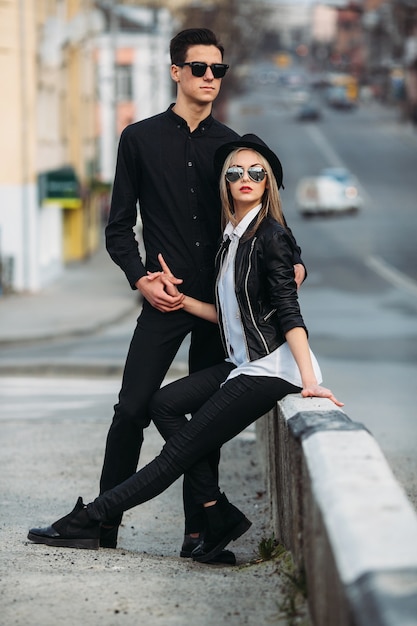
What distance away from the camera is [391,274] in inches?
1538

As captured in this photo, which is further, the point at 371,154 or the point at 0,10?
the point at 371,154

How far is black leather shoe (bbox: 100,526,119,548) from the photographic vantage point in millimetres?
6047

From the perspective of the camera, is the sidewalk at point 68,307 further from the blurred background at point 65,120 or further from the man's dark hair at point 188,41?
the man's dark hair at point 188,41

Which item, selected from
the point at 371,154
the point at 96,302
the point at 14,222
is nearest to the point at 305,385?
the point at 96,302

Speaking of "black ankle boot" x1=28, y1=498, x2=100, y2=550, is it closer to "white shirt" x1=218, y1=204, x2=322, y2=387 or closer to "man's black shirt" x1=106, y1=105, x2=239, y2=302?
"white shirt" x1=218, y1=204, x2=322, y2=387

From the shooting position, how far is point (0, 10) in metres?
31.2

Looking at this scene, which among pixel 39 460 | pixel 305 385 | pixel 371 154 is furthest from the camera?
pixel 371 154

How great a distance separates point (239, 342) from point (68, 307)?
22.1 m

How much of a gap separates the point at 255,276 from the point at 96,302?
22.9m

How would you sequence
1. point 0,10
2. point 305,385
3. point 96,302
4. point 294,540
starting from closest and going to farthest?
point 294,540 < point 305,385 < point 96,302 < point 0,10

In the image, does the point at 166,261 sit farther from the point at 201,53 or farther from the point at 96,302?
the point at 96,302

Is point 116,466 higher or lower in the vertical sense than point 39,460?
higher

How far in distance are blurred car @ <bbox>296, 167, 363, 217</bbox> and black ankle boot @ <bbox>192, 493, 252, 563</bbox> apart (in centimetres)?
5597

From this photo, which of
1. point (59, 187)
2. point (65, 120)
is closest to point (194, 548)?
point (59, 187)
